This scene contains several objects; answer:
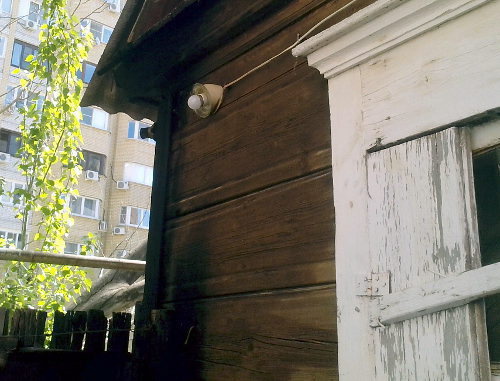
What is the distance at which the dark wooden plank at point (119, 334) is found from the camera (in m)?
2.92

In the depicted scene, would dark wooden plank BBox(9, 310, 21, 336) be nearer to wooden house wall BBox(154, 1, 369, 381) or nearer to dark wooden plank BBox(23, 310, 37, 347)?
dark wooden plank BBox(23, 310, 37, 347)

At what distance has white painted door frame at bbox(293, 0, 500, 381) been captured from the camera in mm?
1223

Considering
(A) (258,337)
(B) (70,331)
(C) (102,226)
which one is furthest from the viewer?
(C) (102,226)

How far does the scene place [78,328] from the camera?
10.0ft

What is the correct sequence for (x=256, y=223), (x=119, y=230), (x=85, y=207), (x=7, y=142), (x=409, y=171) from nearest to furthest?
1. (x=409, y=171)
2. (x=256, y=223)
3. (x=7, y=142)
4. (x=85, y=207)
5. (x=119, y=230)

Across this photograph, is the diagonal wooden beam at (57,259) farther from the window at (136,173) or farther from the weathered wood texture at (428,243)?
the window at (136,173)

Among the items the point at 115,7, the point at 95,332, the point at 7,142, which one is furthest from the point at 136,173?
the point at 95,332

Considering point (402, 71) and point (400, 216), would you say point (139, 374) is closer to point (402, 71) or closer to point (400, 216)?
point (400, 216)

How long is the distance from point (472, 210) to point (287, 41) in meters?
1.11

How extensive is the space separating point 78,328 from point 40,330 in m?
0.25

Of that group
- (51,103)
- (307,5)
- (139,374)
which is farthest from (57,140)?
(307,5)

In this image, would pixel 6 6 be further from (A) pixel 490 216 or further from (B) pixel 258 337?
(A) pixel 490 216

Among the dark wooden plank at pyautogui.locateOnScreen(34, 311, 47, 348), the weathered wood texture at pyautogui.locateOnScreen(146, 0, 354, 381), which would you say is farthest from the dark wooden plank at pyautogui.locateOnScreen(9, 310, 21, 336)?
the weathered wood texture at pyautogui.locateOnScreen(146, 0, 354, 381)

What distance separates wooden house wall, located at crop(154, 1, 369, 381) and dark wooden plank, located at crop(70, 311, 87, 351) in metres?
0.78
